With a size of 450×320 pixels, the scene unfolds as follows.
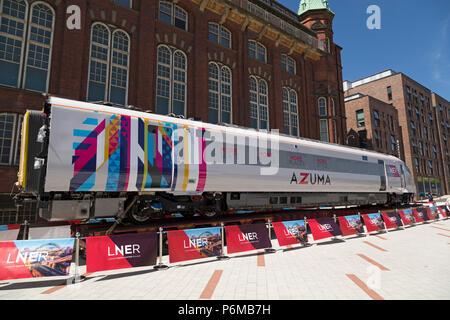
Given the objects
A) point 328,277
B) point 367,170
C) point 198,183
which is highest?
point 367,170

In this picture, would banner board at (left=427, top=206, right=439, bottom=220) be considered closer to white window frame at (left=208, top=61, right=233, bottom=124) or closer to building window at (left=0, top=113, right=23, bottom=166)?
white window frame at (left=208, top=61, right=233, bottom=124)

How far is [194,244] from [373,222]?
9879 mm

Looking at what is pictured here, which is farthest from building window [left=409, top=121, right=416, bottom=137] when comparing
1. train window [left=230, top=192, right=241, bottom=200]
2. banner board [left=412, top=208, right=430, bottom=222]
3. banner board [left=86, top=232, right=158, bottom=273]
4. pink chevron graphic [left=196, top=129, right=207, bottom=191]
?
A: banner board [left=86, top=232, right=158, bottom=273]

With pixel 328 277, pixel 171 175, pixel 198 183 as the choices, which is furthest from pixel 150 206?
pixel 328 277

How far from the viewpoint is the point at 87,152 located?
7.14 m

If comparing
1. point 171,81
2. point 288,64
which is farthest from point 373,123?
point 171,81

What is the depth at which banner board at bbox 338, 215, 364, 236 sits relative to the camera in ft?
37.1

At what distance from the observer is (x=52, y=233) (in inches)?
322

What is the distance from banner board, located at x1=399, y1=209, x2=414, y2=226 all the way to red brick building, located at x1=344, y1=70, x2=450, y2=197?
35445 millimetres

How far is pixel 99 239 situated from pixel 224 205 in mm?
5154

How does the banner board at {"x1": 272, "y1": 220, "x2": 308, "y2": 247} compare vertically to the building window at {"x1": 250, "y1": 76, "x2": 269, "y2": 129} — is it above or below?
below

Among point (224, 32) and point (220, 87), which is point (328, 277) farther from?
point (224, 32)

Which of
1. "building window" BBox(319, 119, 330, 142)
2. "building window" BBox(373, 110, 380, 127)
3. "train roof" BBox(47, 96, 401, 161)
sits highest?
"building window" BBox(373, 110, 380, 127)

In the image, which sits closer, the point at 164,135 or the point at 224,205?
the point at 164,135
